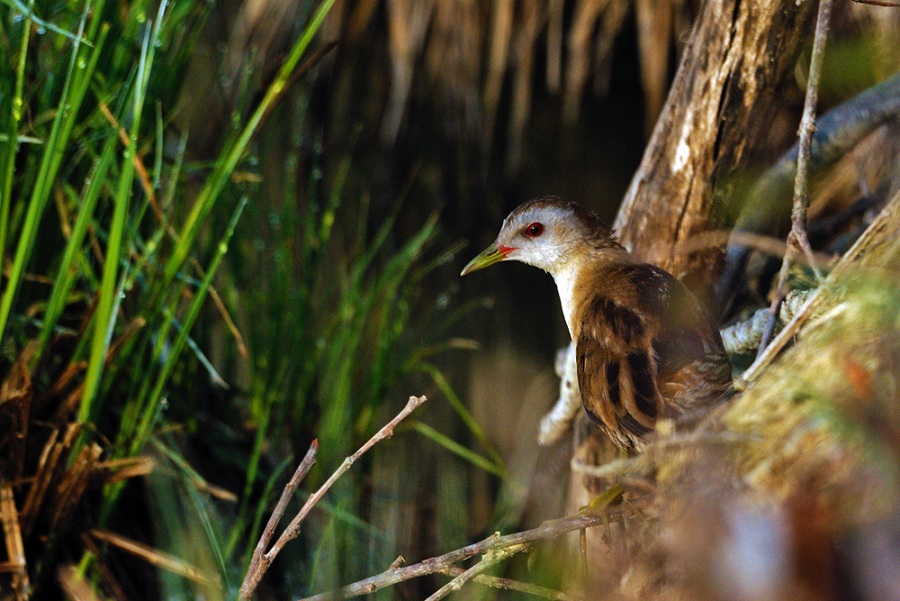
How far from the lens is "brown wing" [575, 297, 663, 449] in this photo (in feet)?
6.13

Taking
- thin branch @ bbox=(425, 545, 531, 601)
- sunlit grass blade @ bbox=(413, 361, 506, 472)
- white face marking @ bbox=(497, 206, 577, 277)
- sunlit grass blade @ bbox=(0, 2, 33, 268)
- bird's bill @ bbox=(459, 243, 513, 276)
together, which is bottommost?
sunlit grass blade @ bbox=(413, 361, 506, 472)

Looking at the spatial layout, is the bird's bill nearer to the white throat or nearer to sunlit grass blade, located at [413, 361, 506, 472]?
the white throat

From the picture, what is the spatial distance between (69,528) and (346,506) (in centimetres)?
70

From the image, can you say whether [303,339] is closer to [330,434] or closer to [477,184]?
[330,434]

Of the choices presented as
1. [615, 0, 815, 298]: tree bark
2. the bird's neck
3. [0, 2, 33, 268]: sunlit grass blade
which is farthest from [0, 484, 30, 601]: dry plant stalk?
[615, 0, 815, 298]: tree bark

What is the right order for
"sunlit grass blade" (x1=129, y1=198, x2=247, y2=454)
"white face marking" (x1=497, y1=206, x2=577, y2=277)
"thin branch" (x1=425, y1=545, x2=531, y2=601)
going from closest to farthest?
"thin branch" (x1=425, y1=545, x2=531, y2=601) → "sunlit grass blade" (x1=129, y1=198, x2=247, y2=454) → "white face marking" (x1=497, y1=206, x2=577, y2=277)

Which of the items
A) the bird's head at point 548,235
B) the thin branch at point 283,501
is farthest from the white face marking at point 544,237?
the thin branch at point 283,501

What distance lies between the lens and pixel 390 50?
3572mm

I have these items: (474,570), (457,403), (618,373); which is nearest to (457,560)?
(474,570)

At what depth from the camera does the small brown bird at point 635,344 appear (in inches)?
72.9

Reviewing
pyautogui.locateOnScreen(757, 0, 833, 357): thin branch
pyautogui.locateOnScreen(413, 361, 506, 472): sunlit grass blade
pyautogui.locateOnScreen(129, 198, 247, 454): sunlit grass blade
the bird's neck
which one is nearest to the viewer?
pyautogui.locateOnScreen(757, 0, 833, 357): thin branch

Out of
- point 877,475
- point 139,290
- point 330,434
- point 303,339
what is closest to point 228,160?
point 139,290

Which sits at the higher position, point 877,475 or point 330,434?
point 877,475

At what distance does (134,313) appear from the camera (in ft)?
7.54
